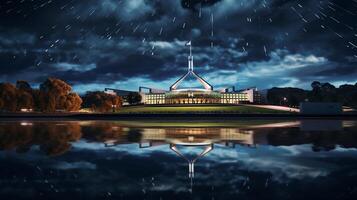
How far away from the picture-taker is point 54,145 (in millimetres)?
13500

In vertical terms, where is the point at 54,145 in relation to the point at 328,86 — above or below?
below

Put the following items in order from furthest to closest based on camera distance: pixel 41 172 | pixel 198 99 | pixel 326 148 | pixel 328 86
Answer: pixel 198 99
pixel 328 86
pixel 326 148
pixel 41 172

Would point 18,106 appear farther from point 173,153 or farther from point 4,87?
point 173,153

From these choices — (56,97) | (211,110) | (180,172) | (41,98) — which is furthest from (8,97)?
(180,172)

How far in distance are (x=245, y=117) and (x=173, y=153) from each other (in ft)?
94.9

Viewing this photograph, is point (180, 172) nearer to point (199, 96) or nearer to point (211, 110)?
point (211, 110)

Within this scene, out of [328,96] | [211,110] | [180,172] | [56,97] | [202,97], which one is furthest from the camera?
[202,97]

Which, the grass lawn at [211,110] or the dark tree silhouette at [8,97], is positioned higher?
the dark tree silhouette at [8,97]

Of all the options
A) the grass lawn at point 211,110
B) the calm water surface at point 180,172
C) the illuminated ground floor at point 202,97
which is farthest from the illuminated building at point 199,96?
the calm water surface at point 180,172

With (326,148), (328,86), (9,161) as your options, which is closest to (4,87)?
(9,161)

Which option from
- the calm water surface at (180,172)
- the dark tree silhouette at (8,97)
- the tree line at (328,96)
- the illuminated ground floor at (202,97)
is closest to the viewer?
the calm water surface at (180,172)

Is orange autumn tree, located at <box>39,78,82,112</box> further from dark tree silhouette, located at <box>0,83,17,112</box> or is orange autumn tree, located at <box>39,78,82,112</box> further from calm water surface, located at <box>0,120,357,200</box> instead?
calm water surface, located at <box>0,120,357,200</box>

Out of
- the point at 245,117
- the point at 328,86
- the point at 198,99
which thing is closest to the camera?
the point at 245,117

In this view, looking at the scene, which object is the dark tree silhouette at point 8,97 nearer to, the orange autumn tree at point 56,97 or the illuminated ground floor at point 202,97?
the orange autumn tree at point 56,97
